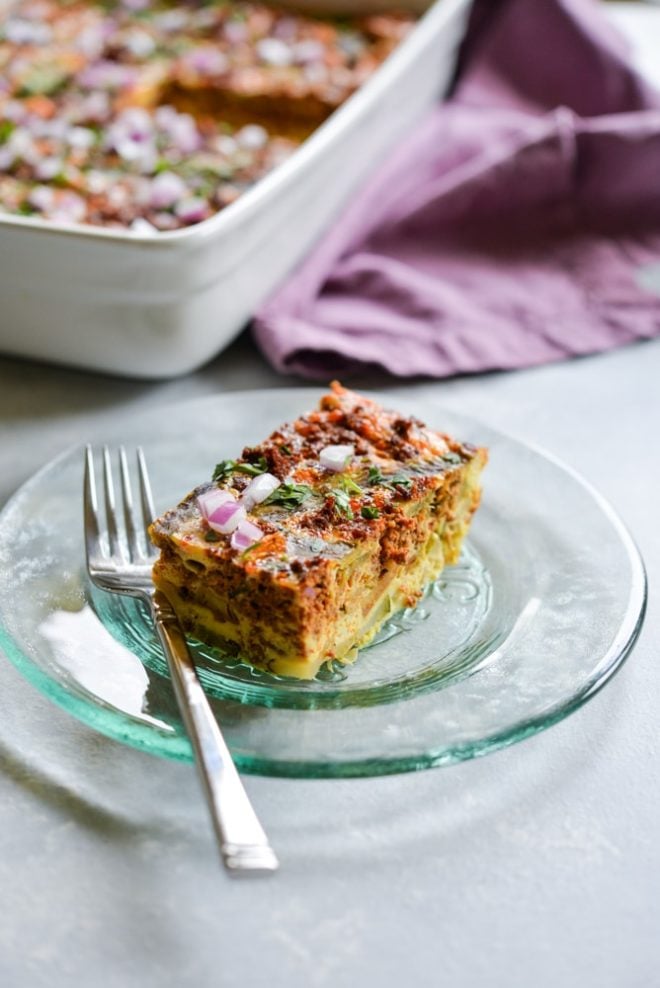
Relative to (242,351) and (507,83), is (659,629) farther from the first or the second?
(507,83)

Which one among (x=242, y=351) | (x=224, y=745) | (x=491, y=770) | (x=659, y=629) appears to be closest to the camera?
(x=224, y=745)

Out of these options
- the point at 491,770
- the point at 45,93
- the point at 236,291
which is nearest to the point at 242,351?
the point at 236,291

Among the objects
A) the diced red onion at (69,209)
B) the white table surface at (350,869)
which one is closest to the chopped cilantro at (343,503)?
the white table surface at (350,869)

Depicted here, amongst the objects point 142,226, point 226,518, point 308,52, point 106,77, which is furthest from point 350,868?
point 308,52

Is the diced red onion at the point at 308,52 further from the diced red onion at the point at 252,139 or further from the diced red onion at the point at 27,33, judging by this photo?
the diced red onion at the point at 27,33

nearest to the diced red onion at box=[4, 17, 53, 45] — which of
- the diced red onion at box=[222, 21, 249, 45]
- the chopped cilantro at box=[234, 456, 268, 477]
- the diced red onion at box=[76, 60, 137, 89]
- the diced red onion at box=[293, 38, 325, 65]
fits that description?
the diced red onion at box=[76, 60, 137, 89]

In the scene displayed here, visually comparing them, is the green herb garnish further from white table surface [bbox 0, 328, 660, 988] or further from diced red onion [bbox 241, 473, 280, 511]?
white table surface [bbox 0, 328, 660, 988]
